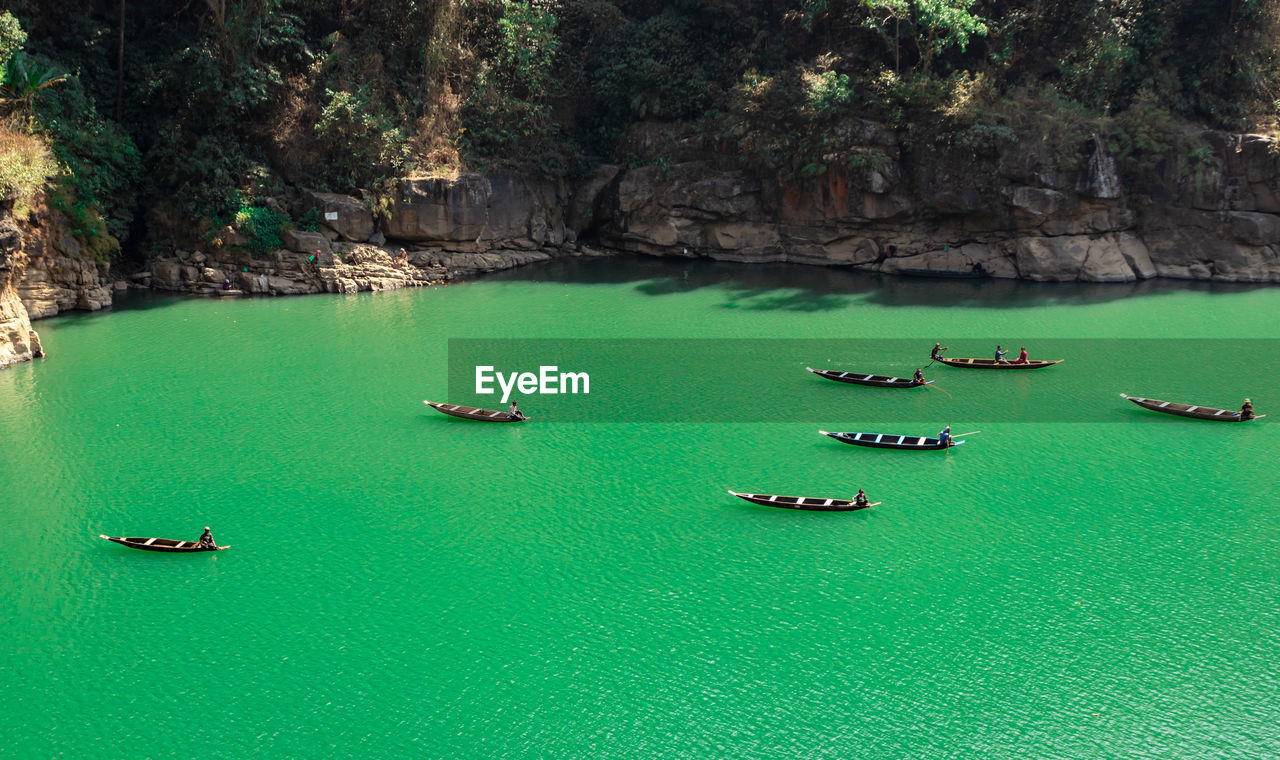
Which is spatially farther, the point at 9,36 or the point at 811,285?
the point at 811,285

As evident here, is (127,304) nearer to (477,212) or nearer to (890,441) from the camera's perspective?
(477,212)

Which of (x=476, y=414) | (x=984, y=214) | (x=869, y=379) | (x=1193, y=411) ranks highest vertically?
(x=984, y=214)

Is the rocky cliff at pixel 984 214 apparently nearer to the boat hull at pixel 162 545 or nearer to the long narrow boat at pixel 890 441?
the long narrow boat at pixel 890 441

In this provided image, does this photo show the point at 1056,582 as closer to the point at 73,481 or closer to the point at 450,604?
the point at 450,604

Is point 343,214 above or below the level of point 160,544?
above

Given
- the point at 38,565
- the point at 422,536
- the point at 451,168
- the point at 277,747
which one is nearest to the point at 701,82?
the point at 451,168

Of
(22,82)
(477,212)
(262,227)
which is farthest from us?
(477,212)

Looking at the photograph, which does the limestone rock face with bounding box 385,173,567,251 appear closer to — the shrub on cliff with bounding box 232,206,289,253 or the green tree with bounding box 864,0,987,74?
the shrub on cliff with bounding box 232,206,289,253

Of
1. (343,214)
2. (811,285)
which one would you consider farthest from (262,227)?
(811,285)
